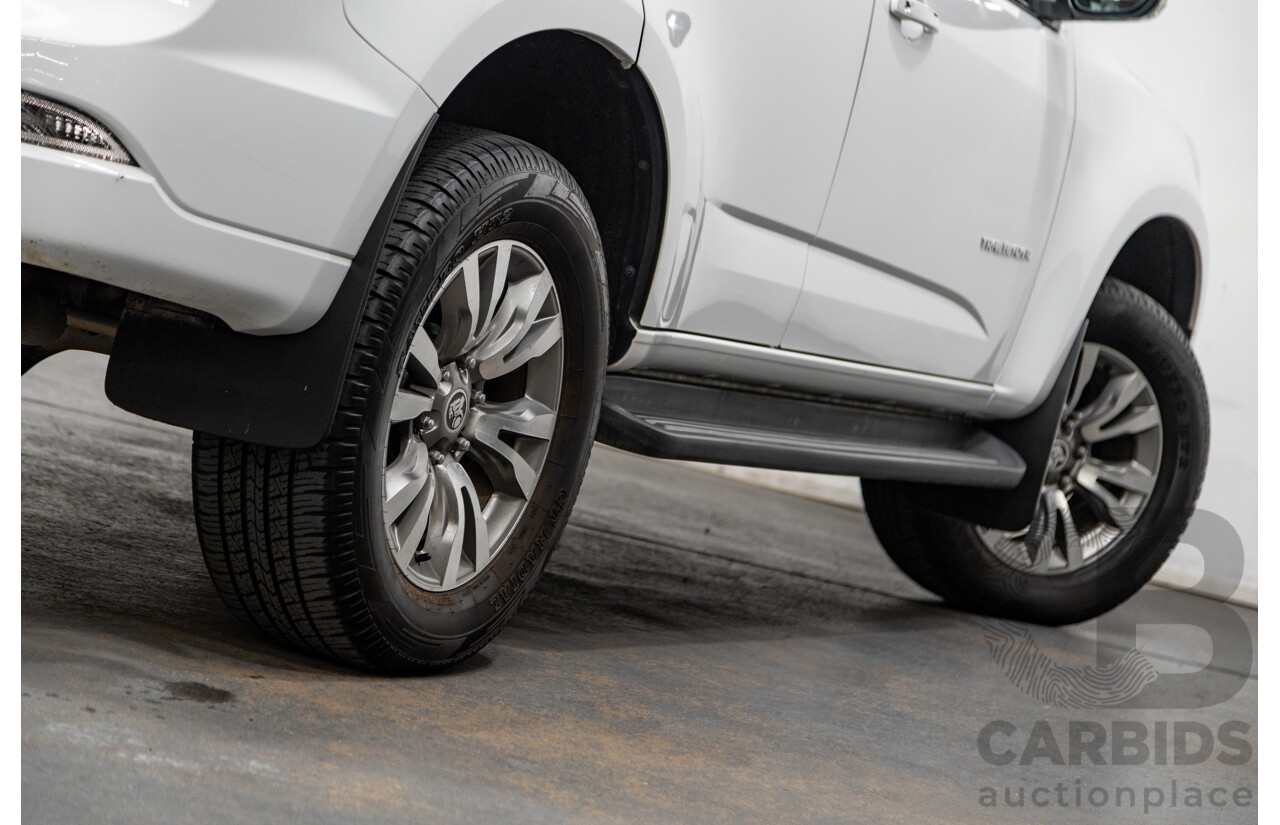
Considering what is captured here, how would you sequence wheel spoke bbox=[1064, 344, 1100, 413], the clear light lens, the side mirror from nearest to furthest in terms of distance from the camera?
the clear light lens < the side mirror < wheel spoke bbox=[1064, 344, 1100, 413]

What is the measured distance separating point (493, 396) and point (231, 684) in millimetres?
675

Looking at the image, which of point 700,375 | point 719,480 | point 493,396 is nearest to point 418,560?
point 493,396

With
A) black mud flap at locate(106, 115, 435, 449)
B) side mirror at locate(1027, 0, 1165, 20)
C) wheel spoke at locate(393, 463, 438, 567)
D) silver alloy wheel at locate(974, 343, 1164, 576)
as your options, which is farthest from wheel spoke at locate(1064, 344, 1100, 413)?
black mud flap at locate(106, 115, 435, 449)

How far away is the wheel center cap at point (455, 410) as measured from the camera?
2057mm

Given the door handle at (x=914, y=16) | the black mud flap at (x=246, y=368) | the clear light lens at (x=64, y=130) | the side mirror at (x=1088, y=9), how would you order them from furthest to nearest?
the side mirror at (x=1088, y=9) → the door handle at (x=914, y=16) → the black mud flap at (x=246, y=368) → the clear light lens at (x=64, y=130)

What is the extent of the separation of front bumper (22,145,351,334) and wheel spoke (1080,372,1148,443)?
263 centimetres

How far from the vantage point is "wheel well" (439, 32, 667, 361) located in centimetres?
219

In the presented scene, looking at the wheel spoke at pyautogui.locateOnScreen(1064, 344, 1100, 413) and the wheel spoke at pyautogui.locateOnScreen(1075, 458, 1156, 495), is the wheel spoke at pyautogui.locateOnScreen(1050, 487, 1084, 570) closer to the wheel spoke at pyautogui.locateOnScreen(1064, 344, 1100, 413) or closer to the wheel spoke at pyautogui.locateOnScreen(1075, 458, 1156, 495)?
the wheel spoke at pyautogui.locateOnScreen(1075, 458, 1156, 495)

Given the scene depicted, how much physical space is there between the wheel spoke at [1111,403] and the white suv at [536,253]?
0.12 m

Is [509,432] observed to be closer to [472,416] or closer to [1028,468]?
[472,416]

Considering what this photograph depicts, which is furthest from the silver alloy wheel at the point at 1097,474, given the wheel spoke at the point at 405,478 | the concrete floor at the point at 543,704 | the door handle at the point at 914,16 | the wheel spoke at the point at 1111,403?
the wheel spoke at the point at 405,478

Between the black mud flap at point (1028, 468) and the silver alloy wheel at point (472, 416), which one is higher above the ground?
the silver alloy wheel at point (472, 416)

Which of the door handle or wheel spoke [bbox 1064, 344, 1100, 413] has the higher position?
the door handle

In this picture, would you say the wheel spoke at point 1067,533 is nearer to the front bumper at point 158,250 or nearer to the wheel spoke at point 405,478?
the wheel spoke at point 405,478
